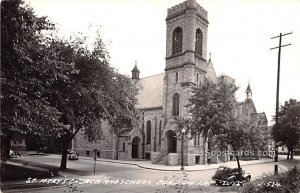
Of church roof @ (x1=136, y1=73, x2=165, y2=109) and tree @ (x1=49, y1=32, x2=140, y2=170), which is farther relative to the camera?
church roof @ (x1=136, y1=73, x2=165, y2=109)

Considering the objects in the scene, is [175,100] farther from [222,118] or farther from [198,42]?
[222,118]

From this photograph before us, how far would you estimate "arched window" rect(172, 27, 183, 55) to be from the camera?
136ft

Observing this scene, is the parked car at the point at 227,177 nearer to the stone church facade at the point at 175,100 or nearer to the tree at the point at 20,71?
the tree at the point at 20,71

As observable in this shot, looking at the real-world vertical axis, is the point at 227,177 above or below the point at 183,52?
below

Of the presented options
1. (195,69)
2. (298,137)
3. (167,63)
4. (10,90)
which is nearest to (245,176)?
(10,90)

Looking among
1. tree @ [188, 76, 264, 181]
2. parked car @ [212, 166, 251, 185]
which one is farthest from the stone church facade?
tree @ [188, 76, 264, 181]

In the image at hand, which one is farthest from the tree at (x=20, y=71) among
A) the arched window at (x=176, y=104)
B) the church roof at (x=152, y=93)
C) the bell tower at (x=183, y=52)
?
the church roof at (x=152, y=93)

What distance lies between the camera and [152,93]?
50.3 m

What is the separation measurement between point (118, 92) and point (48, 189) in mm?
10533

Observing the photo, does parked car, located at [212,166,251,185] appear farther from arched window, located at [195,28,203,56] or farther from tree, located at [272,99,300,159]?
tree, located at [272,99,300,159]

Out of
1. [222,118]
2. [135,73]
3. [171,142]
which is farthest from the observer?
[135,73]

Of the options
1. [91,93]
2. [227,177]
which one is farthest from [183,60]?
[227,177]

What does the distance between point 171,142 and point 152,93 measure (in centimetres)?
1210

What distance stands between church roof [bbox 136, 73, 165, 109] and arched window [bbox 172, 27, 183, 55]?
8657 millimetres
